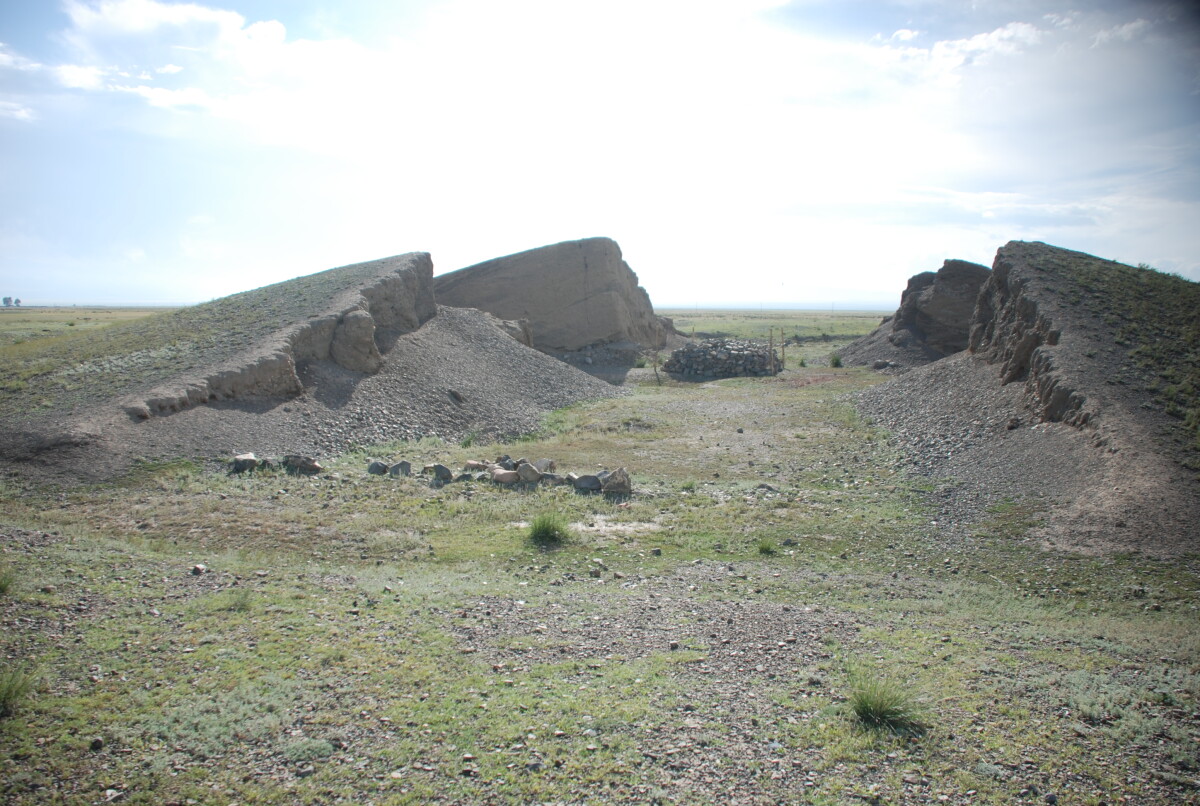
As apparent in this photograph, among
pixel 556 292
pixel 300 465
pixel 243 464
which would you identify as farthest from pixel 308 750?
pixel 556 292

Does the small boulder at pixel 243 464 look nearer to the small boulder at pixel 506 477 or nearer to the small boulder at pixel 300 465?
the small boulder at pixel 300 465

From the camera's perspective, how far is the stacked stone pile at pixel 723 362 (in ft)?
115

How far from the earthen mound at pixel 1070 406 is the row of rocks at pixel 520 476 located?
6.07 m

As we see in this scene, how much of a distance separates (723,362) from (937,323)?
11.5m

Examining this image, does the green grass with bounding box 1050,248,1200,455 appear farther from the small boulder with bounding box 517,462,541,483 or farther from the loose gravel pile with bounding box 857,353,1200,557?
the small boulder with bounding box 517,462,541,483

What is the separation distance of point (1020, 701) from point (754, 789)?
2.67m

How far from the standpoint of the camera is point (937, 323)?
36.0 meters

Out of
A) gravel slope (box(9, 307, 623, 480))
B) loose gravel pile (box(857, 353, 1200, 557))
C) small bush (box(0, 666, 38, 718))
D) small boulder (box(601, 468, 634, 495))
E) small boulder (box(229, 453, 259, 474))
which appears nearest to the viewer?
small bush (box(0, 666, 38, 718))

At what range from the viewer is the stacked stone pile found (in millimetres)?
35188

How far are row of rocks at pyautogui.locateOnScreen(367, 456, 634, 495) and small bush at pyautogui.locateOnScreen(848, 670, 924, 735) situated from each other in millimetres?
8266

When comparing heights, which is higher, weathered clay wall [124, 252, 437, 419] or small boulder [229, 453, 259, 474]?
weathered clay wall [124, 252, 437, 419]

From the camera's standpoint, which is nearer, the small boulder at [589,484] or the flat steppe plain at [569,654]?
the flat steppe plain at [569,654]

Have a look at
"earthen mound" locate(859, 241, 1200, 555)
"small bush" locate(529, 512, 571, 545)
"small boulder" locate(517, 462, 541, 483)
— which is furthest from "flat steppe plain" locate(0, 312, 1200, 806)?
"small boulder" locate(517, 462, 541, 483)

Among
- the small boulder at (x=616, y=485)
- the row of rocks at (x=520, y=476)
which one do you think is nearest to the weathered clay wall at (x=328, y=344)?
the row of rocks at (x=520, y=476)
